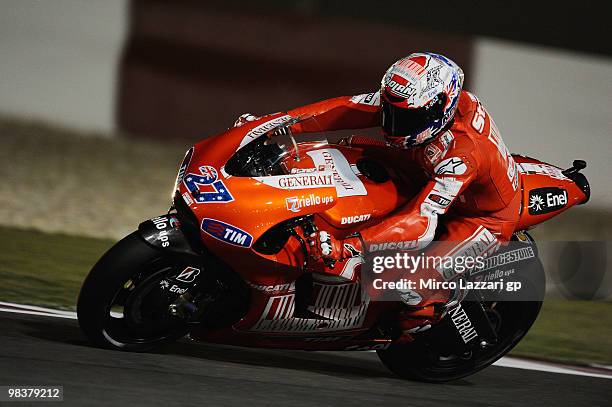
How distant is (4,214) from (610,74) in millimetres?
5463

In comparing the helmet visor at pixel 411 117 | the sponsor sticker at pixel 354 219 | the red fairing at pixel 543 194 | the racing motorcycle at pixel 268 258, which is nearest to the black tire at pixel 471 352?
the racing motorcycle at pixel 268 258

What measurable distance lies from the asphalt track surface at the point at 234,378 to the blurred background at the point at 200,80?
4.08 metres

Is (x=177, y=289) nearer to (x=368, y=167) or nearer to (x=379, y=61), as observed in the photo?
(x=368, y=167)

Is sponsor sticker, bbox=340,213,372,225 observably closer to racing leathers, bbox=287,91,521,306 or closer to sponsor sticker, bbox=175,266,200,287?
racing leathers, bbox=287,91,521,306

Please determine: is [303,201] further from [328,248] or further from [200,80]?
[200,80]

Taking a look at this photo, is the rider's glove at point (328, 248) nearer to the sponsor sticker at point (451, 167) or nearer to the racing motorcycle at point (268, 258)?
the racing motorcycle at point (268, 258)

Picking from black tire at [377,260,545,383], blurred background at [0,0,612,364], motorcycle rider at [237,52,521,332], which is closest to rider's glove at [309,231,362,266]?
motorcycle rider at [237,52,521,332]

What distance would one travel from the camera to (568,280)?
7.76 m

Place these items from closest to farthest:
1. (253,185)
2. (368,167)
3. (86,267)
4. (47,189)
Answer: (253,185)
(368,167)
(86,267)
(47,189)

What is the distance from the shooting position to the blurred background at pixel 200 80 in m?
9.80

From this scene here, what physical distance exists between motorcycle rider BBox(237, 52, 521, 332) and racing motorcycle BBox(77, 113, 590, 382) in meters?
0.15

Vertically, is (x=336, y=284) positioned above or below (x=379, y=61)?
above

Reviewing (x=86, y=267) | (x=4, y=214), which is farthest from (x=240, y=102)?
(x=86, y=267)

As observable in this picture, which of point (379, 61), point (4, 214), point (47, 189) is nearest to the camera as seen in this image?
point (4, 214)
